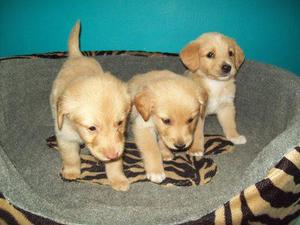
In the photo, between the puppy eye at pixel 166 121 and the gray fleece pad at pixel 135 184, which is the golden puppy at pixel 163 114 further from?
the gray fleece pad at pixel 135 184

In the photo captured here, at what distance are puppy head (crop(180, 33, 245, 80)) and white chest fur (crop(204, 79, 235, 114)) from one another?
79 mm

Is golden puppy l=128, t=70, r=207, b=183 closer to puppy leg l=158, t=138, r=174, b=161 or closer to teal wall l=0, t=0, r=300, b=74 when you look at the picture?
puppy leg l=158, t=138, r=174, b=161

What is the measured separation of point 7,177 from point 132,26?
7.18 ft

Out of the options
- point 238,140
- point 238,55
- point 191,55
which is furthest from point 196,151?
point 238,55

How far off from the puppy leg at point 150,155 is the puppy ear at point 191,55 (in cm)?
84

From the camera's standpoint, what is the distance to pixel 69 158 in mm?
2465

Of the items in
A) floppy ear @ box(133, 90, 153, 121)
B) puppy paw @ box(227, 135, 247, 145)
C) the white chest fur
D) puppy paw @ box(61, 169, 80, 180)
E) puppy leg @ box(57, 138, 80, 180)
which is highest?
floppy ear @ box(133, 90, 153, 121)

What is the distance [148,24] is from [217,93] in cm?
106

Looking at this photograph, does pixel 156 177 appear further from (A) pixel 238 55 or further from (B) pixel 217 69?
(A) pixel 238 55

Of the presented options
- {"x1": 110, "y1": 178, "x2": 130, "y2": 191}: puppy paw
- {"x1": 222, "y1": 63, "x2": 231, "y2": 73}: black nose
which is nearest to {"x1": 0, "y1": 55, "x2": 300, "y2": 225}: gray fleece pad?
{"x1": 110, "y1": 178, "x2": 130, "y2": 191}: puppy paw

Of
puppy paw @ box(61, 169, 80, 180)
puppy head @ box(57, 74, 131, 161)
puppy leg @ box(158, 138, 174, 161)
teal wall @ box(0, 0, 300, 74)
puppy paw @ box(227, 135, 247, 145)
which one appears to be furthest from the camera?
teal wall @ box(0, 0, 300, 74)

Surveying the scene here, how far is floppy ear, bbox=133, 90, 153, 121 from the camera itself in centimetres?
231

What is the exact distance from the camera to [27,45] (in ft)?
11.9

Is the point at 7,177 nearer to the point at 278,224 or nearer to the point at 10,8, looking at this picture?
the point at 278,224
